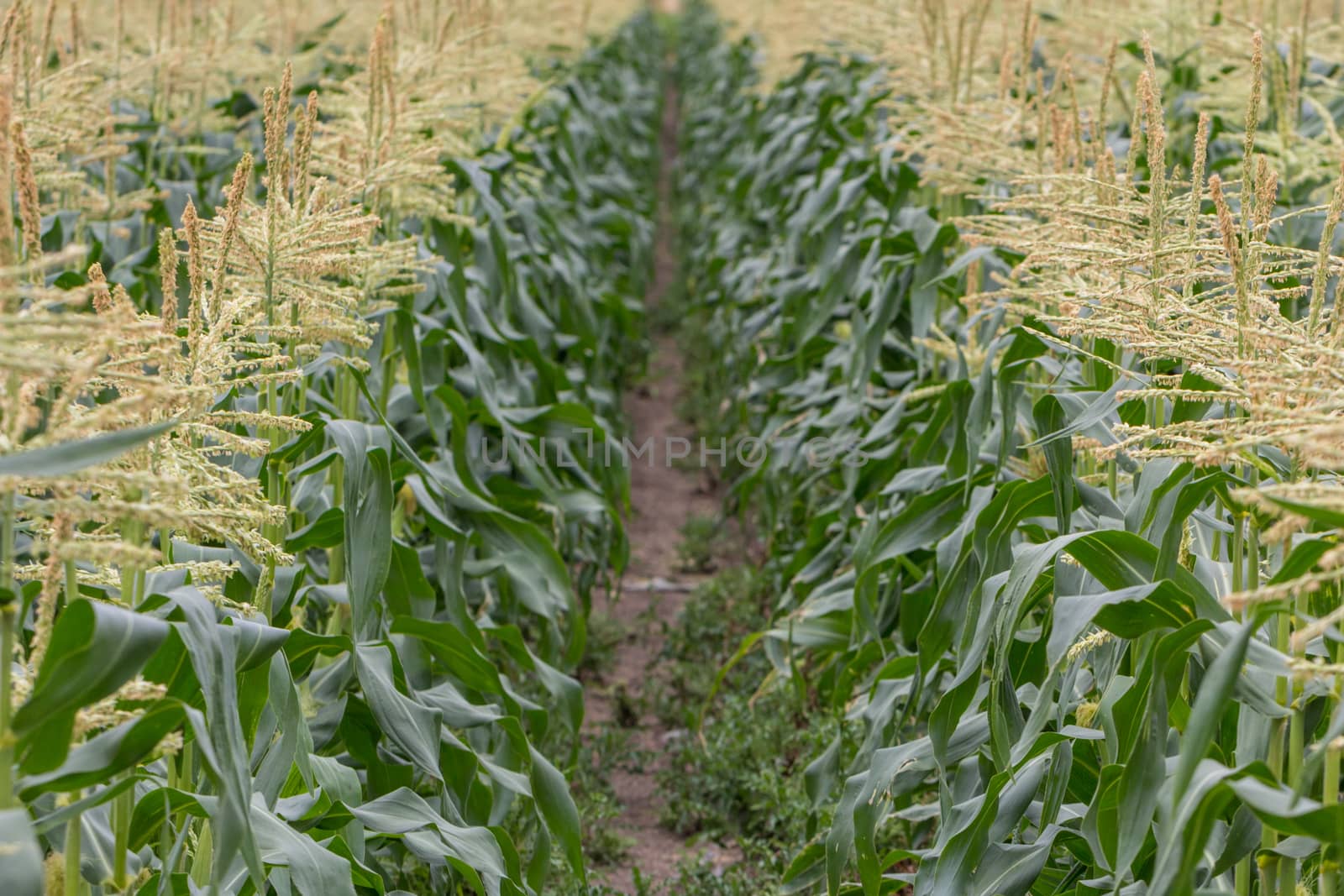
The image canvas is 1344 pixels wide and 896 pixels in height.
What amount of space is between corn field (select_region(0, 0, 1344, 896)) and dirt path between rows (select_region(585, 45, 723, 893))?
0.07ft

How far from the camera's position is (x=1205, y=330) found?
1752mm

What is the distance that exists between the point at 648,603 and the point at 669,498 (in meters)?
1.10

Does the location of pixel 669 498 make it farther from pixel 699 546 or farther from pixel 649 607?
pixel 649 607

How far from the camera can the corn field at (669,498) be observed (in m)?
1.47

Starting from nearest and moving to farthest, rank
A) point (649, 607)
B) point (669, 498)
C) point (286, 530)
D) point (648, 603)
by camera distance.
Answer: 1. point (286, 530)
2. point (649, 607)
3. point (648, 603)
4. point (669, 498)

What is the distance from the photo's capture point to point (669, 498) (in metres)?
6.21

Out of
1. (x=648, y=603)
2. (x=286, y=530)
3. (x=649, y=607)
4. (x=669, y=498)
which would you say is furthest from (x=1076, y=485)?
(x=669, y=498)

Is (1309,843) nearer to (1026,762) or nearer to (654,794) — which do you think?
(1026,762)

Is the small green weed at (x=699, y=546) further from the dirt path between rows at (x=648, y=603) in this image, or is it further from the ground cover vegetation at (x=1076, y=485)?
the ground cover vegetation at (x=1076, y=485)

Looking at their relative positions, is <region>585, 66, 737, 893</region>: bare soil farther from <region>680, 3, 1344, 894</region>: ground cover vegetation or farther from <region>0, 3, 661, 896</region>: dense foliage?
<region>680, 3, 1344, 894</region>: ground cover vegetation

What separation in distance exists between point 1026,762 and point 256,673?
1.17m

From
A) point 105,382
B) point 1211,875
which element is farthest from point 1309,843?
point 105,382

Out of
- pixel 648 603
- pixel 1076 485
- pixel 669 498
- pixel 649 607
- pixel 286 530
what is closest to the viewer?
pixel 1076 485

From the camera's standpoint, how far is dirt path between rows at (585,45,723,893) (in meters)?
3.61
